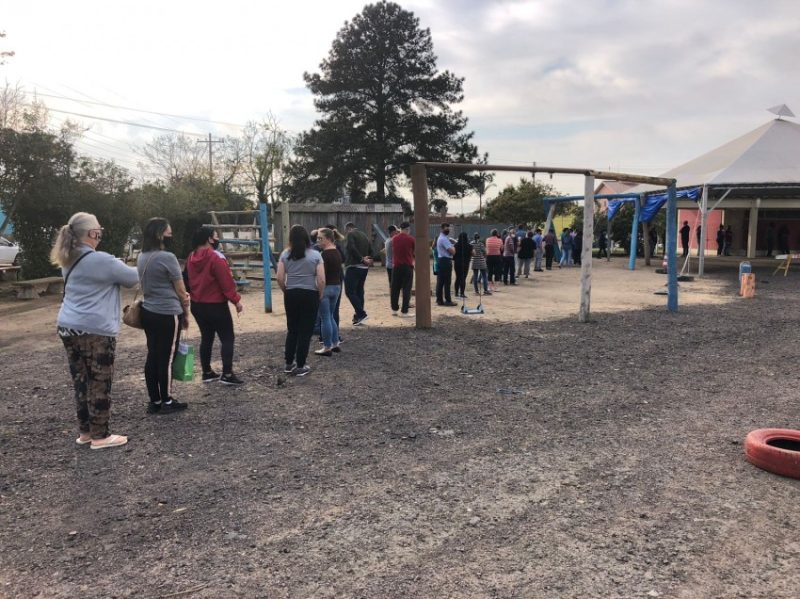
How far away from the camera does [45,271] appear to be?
1559cm

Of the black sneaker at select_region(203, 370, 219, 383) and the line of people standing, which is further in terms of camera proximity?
the black sneaker at select_region(203, 370, 219, 383)

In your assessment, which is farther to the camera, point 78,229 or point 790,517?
point 78,229

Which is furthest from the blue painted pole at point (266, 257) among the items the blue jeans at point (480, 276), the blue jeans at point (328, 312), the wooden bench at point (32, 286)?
the wooden bench at point (32, 286)

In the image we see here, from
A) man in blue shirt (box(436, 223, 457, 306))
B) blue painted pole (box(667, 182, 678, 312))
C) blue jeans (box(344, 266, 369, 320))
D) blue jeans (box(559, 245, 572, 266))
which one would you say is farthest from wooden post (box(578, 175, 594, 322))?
blue jeans (box(559, 245, 572, 266))

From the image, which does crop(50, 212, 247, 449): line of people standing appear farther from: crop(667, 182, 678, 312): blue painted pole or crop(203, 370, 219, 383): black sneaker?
crop(667, 182, 678, 312): blue painted pole

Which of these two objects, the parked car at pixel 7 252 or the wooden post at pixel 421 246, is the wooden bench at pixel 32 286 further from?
the wooden post at pixel 421 246

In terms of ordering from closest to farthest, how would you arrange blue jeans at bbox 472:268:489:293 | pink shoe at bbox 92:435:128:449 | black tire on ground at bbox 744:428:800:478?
1. black tire on ground at bbox 744:428:800:478
2. pink shoe at bbox 92:435:128:449
3. blue jeans at bbox 472:268:489:293

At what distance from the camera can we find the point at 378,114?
1202 inches

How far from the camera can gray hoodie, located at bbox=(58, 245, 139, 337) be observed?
14.1 feet

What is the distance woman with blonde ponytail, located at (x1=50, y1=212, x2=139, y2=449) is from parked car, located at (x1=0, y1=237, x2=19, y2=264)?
21044 millimetres

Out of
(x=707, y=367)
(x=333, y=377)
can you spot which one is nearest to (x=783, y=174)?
Result: (x=707, y=367)

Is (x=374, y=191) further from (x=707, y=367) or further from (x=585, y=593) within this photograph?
(x=585, y=593)

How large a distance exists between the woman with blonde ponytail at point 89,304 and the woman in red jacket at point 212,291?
1586mm

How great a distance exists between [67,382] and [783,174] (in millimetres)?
22464
